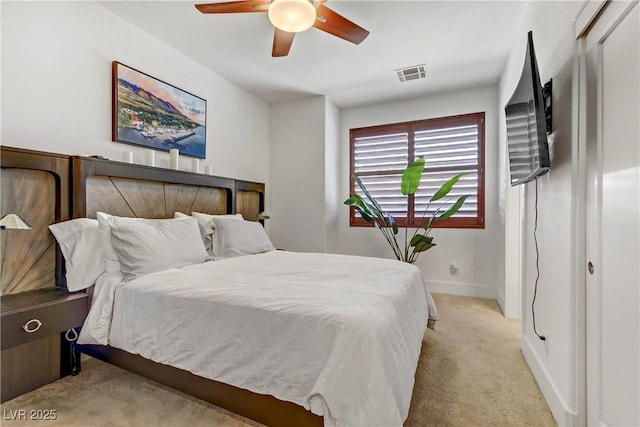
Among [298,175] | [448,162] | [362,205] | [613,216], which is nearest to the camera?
[613,216]

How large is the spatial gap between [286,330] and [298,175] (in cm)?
313

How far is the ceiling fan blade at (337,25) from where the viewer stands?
1903mm

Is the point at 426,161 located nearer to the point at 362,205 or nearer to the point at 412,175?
the point at 412,175

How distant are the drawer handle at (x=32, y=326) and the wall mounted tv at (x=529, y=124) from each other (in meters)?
2.74

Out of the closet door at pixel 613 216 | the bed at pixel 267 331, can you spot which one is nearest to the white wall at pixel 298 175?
the bed at pixel 267 331

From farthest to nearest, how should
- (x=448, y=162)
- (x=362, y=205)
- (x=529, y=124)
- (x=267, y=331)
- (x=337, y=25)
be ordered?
(x=448, y=162), (x=362, y=205), (x=337, y=25), (x=529, y=124), (x=267, y=331)

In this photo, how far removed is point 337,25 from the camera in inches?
80.0

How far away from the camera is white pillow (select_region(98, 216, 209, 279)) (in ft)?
6.31

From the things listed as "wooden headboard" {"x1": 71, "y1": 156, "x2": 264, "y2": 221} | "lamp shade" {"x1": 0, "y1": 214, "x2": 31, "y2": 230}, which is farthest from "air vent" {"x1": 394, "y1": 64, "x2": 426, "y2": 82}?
"lamp shade" {"x1": 0, "y1": 214, "x2": 31, "y2": 230}

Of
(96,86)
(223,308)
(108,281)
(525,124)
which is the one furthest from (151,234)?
(525,124)

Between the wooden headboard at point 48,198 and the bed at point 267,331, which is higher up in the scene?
the wooden headboard at point 48,198

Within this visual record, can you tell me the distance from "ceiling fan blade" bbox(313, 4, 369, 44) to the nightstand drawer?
2.32 metres

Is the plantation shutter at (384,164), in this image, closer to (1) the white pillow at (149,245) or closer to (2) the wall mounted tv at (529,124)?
(2) the wall mounted tv at (529,124)

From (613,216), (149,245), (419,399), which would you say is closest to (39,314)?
(149,245)
